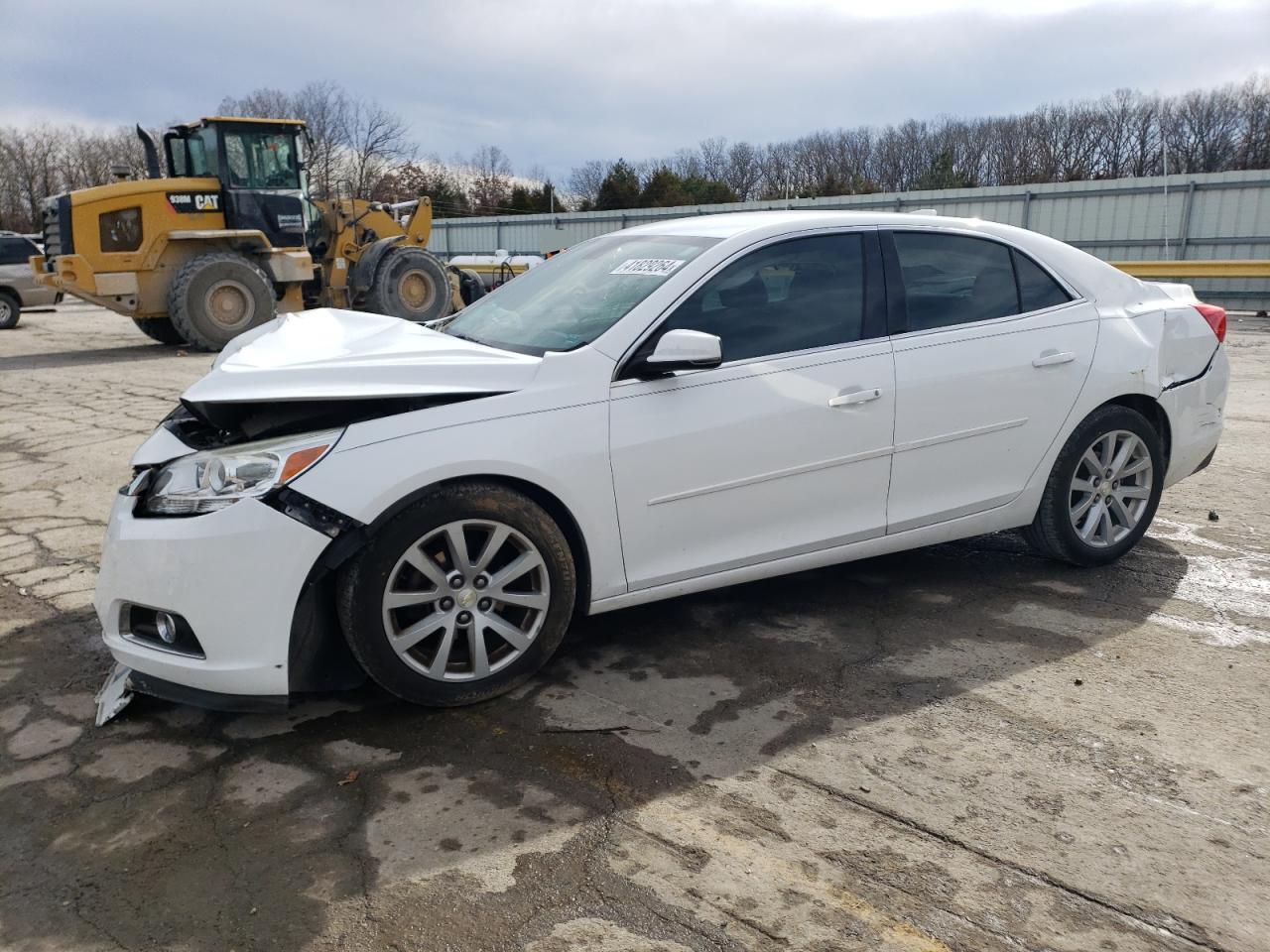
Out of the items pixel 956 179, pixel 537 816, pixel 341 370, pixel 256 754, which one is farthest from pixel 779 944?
pixel 956 179

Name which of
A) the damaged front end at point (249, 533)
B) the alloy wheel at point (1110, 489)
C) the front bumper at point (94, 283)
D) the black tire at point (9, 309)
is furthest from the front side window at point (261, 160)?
the alloy wheel at point (1110, 489)

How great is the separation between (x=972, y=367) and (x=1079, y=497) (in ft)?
3.10

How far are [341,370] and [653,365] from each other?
106 cm

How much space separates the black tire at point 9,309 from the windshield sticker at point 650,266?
1957 centimetres

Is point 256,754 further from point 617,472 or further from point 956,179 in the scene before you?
point 956,179

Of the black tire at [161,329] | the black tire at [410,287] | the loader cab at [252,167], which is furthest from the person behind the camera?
the black tire at [161,329]

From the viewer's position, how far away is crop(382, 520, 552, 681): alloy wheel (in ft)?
10.6

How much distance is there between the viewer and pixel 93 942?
230 centimetres

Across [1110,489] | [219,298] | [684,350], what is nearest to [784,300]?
[684,350]

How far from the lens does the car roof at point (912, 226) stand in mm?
4012

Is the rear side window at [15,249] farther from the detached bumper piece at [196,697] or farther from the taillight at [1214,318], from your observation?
the taillight at [1214,318]

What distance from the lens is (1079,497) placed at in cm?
456

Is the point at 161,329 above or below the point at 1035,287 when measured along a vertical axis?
below

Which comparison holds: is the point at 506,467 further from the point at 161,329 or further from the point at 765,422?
the point at 161,329
